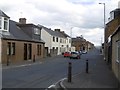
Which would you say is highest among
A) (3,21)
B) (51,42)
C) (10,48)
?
(3,21)

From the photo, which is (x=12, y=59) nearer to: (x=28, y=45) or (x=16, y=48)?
(x=16, y=48)

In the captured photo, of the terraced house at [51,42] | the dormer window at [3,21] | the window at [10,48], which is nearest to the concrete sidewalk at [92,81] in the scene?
the dormer window at [3,21]

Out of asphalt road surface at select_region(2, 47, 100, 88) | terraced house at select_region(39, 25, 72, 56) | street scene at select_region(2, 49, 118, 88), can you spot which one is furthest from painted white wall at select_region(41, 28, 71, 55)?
street scene at select_region(2, 49, 118, 88)

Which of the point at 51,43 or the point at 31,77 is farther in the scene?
the point at 51,43

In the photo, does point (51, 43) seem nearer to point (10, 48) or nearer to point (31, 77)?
point (10, 48)

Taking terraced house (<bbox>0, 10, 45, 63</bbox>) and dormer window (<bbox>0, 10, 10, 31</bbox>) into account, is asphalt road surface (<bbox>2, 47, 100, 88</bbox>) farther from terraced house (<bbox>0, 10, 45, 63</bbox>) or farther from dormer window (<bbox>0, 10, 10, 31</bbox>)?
dormer window (<bbox>0, 10, 10, 31</bbox>)

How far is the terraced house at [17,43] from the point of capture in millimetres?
38906

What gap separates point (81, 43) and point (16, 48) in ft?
371

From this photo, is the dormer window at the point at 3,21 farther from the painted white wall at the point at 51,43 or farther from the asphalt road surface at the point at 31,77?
the painted white wall at the point at 51,43

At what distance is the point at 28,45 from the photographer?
163 ft

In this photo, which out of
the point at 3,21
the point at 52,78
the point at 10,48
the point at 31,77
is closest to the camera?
the point at 52,78

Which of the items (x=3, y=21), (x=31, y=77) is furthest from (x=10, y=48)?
(x=31, y=77)

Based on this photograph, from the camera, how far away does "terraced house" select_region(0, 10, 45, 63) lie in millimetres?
38906

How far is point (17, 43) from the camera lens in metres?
43.6
